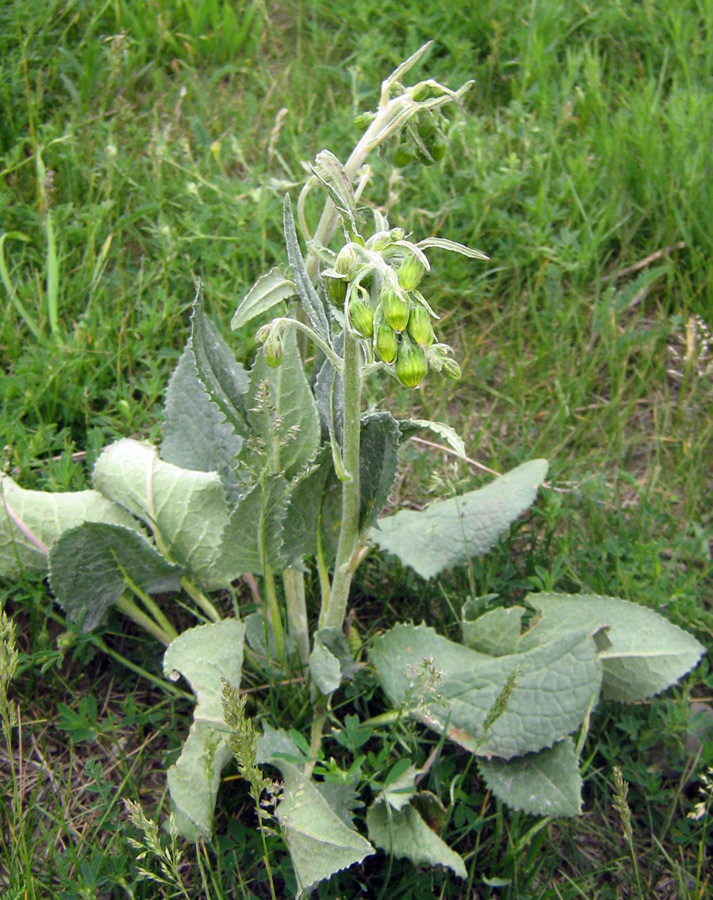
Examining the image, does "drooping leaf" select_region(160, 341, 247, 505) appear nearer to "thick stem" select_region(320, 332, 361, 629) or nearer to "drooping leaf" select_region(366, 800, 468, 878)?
A: "thick stem" select_region(320, 332, 361, 629)

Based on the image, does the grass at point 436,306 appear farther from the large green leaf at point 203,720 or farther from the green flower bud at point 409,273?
the green flower bud at point 409,273

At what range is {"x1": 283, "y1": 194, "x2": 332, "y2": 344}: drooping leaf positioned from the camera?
186 cm

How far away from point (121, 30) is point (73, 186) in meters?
0.88

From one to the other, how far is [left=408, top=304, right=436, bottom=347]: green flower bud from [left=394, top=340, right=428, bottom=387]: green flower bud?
2cm

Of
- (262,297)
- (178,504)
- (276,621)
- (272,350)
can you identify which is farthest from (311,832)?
(262,297)

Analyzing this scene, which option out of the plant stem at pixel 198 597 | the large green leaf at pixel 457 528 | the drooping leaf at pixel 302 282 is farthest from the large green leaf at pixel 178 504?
the drooping leaf at pixel 302 282

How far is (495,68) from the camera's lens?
3.88 meters

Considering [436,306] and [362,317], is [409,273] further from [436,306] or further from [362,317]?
[436,306]

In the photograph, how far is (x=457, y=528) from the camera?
240cm

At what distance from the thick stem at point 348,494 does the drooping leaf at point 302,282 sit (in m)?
0.11

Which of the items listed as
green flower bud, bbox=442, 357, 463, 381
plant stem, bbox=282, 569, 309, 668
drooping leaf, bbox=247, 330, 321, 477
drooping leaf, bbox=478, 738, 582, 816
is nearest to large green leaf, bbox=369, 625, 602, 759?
drooping leaf, bbox=478, 738, 582, 816

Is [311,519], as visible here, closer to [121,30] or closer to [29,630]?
[29,630]

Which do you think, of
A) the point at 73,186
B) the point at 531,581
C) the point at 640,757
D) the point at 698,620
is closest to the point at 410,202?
the point at 73,186

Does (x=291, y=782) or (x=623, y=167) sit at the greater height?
(x=623, y=167)
